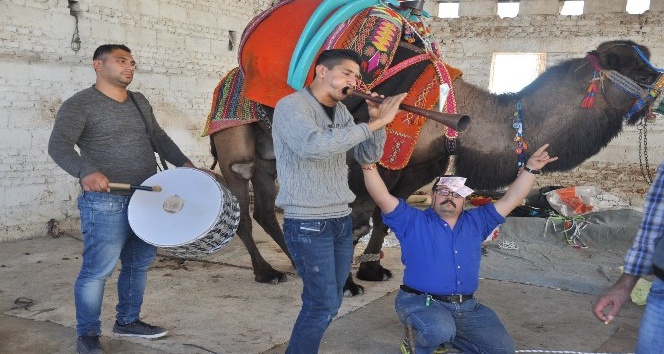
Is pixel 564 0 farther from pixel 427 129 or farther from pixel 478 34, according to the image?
pixel 427 129

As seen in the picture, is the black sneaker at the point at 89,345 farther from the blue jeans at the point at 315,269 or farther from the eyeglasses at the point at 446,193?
the eyeglasses at the point at 446,193

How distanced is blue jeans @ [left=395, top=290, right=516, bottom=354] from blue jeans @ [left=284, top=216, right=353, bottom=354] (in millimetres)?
501

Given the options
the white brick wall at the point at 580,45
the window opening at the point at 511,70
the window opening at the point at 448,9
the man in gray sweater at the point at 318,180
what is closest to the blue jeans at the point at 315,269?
the man in gray sweater at the point at 318,180

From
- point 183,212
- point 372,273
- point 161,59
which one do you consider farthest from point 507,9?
point 183,212

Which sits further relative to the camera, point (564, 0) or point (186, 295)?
point (564, 0)

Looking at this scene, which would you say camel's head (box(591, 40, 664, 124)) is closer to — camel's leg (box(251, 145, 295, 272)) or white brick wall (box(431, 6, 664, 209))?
camel's leg (box(251, 145, 295, 272))

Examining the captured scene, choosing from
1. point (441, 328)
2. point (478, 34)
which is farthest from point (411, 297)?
point (478, 34)

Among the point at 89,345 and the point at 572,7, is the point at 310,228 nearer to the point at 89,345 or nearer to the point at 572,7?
the point at 89,345

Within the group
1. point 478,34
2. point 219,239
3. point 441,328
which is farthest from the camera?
point 478,34

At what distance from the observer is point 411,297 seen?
317 centimetres

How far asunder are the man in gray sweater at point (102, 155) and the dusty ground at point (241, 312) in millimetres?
430

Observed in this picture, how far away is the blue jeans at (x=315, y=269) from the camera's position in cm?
264

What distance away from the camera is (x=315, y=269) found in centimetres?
265

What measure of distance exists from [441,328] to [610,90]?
2.22m
